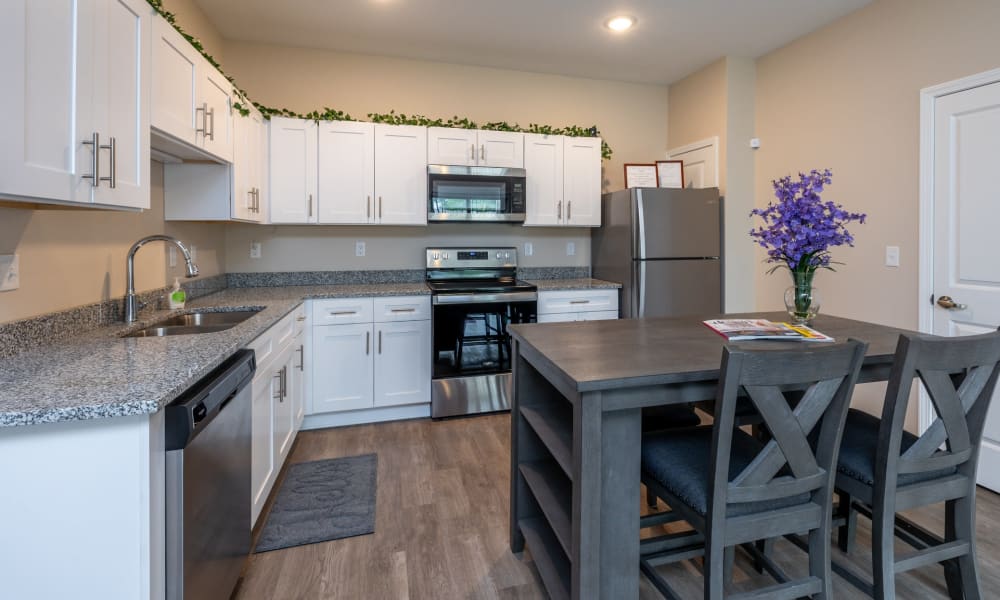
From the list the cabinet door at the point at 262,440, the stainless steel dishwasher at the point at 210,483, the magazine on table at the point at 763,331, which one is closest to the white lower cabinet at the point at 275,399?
the cabinet door at the point at 262,440

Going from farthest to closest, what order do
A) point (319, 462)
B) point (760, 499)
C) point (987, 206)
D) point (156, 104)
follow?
1. point (319, 462)
2. point (987, 206)
3. point (156, 104)
4. point (760, 499)

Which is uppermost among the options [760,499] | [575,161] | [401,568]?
[575,161]

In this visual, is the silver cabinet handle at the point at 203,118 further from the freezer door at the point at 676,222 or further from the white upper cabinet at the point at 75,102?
the freezer door at the point at 676,222

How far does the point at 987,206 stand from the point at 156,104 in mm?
3704

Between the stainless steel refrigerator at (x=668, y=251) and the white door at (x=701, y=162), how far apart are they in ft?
0.76

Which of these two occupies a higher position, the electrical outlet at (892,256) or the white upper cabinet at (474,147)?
the white upper cabinet at (474,147)

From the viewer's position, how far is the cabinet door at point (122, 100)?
4.63ft

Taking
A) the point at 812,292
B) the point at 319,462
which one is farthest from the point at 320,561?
the point at 812,292

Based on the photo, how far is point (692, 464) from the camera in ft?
4.60

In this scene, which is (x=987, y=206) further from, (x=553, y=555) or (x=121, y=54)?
(x=121, y=54)

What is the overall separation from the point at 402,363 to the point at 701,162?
291 centimetres

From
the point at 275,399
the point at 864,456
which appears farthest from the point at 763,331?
the point at 275,399

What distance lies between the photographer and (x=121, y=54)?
152cm

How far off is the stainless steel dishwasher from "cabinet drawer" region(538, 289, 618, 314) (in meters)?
2.24
